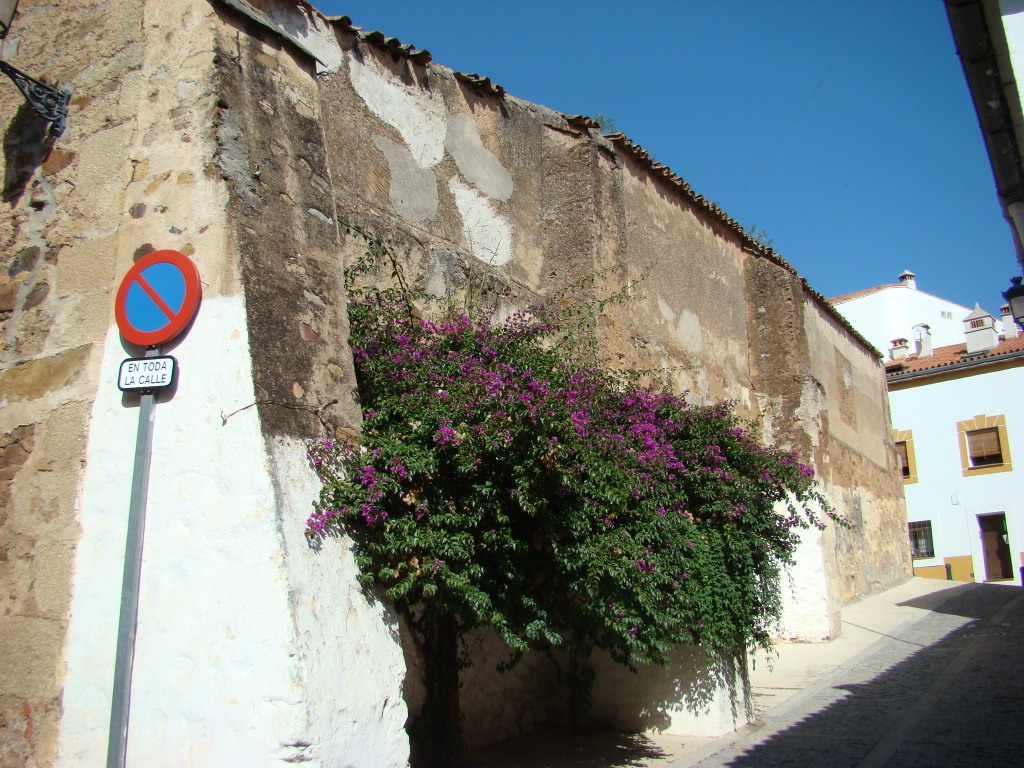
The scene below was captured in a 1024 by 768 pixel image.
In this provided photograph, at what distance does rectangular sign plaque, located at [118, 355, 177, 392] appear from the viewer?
4.38 meters

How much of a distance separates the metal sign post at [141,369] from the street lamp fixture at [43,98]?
4.33 feet

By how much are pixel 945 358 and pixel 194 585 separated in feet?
98.0

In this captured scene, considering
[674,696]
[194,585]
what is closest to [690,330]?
[674,696]

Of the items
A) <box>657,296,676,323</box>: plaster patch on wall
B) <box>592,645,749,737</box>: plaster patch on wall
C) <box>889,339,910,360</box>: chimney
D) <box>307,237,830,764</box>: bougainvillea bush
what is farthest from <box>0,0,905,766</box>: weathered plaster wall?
<box>889,339,910,360</box>: chimney

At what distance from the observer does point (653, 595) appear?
5688 mm

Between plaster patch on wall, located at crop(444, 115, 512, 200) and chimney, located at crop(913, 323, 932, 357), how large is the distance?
1068 inches

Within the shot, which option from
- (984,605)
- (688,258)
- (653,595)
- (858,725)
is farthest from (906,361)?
(653,595)

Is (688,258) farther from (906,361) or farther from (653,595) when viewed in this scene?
(906,361)

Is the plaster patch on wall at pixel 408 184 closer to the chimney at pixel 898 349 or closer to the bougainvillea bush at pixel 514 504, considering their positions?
the bougainvillea bush at pixel 514 504

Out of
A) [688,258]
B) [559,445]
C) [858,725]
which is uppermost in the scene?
[688,258]

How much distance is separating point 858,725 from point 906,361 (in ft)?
86.6

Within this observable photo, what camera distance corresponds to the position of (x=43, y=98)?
5.32 metres

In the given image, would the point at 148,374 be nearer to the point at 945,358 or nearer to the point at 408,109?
the point at 408,109

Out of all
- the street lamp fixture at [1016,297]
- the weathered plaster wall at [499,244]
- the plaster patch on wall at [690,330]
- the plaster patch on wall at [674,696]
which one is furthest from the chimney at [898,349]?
the plaster patch on wall at [674,696]
